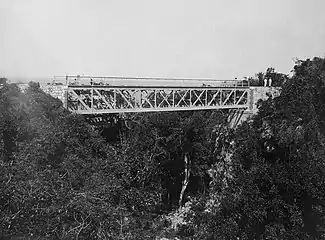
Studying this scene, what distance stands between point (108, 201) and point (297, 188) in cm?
490

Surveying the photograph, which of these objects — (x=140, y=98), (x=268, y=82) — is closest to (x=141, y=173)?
(x=140, y=98)

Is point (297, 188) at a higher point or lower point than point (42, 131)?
lower

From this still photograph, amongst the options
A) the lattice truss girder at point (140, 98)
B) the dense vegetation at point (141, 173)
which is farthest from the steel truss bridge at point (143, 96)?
the dense vegetation at point (141, 173)

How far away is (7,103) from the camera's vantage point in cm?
859

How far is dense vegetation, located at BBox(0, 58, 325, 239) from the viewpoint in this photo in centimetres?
763

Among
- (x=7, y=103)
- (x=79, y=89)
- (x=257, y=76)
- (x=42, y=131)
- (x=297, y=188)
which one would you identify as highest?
(x=257, y=76)

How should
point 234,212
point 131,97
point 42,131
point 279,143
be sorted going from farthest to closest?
point 131,97 < point 279,143 < point 234,212 < point 42,131

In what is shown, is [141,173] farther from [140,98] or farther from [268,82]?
[268,82]

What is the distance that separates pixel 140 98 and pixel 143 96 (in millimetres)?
351

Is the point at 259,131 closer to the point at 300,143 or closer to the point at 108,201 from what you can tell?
the point at 300,143

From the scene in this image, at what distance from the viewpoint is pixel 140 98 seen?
11781 mm

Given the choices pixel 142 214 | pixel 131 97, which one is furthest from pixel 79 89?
pixel 142 214

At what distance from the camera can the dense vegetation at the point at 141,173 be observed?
7633mm

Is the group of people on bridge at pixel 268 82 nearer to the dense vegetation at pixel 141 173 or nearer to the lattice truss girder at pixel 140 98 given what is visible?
the lattice truss girder at pixel 140 98
